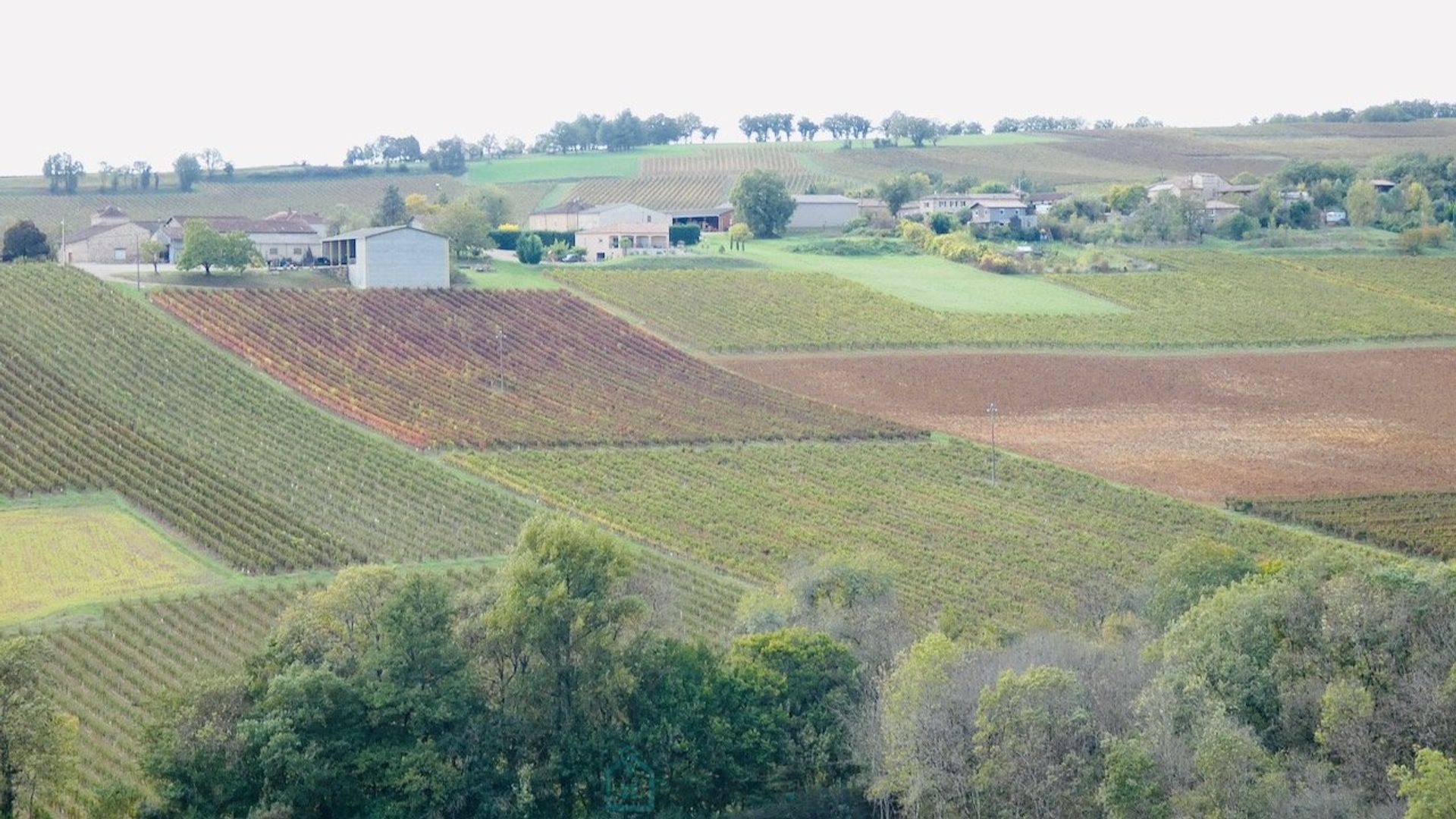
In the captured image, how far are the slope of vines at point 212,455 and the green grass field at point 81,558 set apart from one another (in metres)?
1.06

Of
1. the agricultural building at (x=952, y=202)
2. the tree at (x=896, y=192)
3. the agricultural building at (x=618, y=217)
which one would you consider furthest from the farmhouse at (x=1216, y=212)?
the agricultural building at (x=618, y=217)

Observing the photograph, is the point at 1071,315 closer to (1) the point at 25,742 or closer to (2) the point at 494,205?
(2) the point at 494,205

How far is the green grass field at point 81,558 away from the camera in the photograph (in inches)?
1693

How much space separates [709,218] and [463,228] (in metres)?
35.2

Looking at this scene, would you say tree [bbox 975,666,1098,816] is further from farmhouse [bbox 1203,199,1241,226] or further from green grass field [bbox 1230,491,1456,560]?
farmhouse [bbox 1203,199,1241,226]

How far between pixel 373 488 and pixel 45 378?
13899mm

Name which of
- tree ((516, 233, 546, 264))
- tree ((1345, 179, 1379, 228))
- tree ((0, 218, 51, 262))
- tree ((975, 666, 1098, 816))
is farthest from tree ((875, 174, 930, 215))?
tree ((975, 666, 1098, 816))

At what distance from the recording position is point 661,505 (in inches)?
2208

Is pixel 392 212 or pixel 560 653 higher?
pixel 392 212

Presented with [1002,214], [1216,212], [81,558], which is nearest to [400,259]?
[81,558]

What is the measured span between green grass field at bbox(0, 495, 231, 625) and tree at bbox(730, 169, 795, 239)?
71609 millimetres

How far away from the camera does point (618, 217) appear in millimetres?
114625

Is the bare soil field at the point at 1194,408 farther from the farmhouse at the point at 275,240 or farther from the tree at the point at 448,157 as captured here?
the tree at the point at 448,157

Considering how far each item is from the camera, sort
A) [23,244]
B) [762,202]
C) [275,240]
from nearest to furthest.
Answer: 1. [23,244]
2. [275,240]
3. [762,202]
